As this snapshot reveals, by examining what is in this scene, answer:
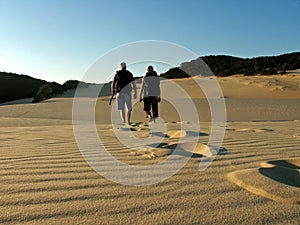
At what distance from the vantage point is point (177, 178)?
2555 mm

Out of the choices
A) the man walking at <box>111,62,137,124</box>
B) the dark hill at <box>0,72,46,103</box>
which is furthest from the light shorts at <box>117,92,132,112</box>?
the dark hill at <box>0,72,46,103</box>

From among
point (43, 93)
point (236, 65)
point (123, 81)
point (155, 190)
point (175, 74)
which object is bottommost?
point (155, 190)

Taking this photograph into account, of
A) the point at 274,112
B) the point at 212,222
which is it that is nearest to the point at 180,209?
the point at 212,222

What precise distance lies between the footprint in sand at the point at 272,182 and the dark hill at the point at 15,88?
29940mm

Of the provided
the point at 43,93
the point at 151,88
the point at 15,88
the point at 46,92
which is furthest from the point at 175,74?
the point at 151,88

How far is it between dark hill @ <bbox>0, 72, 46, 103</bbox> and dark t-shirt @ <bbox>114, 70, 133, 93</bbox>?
24670 millimetres

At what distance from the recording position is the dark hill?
102 feet

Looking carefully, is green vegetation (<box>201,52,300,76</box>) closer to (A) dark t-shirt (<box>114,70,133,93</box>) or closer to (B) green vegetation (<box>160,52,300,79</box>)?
(B) green vegetation (<box>160,52,300,79</box>)

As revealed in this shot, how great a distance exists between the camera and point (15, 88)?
33.7 metres

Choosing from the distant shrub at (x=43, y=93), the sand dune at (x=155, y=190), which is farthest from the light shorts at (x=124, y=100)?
the distant shrub at (x=43, y=93)

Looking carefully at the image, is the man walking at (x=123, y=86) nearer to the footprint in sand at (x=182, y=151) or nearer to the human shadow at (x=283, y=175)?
the footprint in sand at (x=182, y=151)

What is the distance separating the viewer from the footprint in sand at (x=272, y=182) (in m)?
2.02

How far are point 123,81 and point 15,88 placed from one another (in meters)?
29.1

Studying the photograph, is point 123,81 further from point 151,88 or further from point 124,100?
point 151,88
